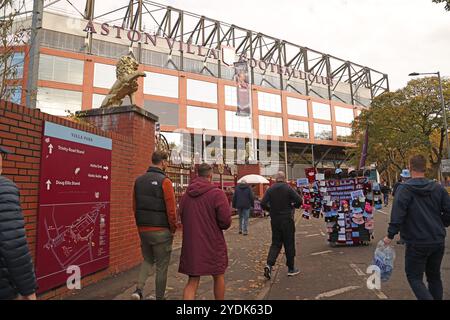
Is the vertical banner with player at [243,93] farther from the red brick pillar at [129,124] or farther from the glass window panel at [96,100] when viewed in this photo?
the red brick pillar at [129,124]

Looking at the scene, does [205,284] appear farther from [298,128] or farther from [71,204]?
[298,128]

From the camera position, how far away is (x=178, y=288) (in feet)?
16.6

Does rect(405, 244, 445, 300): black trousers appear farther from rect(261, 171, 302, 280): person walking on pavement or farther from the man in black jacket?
the man in black jacket

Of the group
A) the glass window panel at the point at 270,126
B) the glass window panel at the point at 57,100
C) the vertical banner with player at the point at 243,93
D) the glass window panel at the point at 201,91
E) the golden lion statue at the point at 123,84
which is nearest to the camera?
the golden lion statue at the point at 123,84

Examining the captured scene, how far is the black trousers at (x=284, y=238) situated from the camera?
5.77 m

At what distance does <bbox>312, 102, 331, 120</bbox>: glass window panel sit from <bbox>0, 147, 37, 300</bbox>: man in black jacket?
165 ft

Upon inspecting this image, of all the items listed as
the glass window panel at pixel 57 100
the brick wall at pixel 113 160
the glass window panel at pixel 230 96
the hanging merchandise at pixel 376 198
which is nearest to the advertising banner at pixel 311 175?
the hanging merchandise at pixel 376 198

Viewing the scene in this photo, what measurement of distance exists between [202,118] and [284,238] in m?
34.8

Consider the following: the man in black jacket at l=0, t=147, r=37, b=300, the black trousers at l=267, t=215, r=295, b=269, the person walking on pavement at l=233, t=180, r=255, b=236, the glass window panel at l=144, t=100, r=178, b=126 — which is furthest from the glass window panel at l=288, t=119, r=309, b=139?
the man in black jacket at l=0, t=147, r=37, b=300

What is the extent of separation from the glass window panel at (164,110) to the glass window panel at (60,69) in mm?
7209

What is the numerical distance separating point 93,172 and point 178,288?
86.1 inches

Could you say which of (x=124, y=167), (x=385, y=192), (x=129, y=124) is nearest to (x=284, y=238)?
(x=124, y=167)

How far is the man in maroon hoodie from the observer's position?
360 cm

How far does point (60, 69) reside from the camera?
33000 mm
